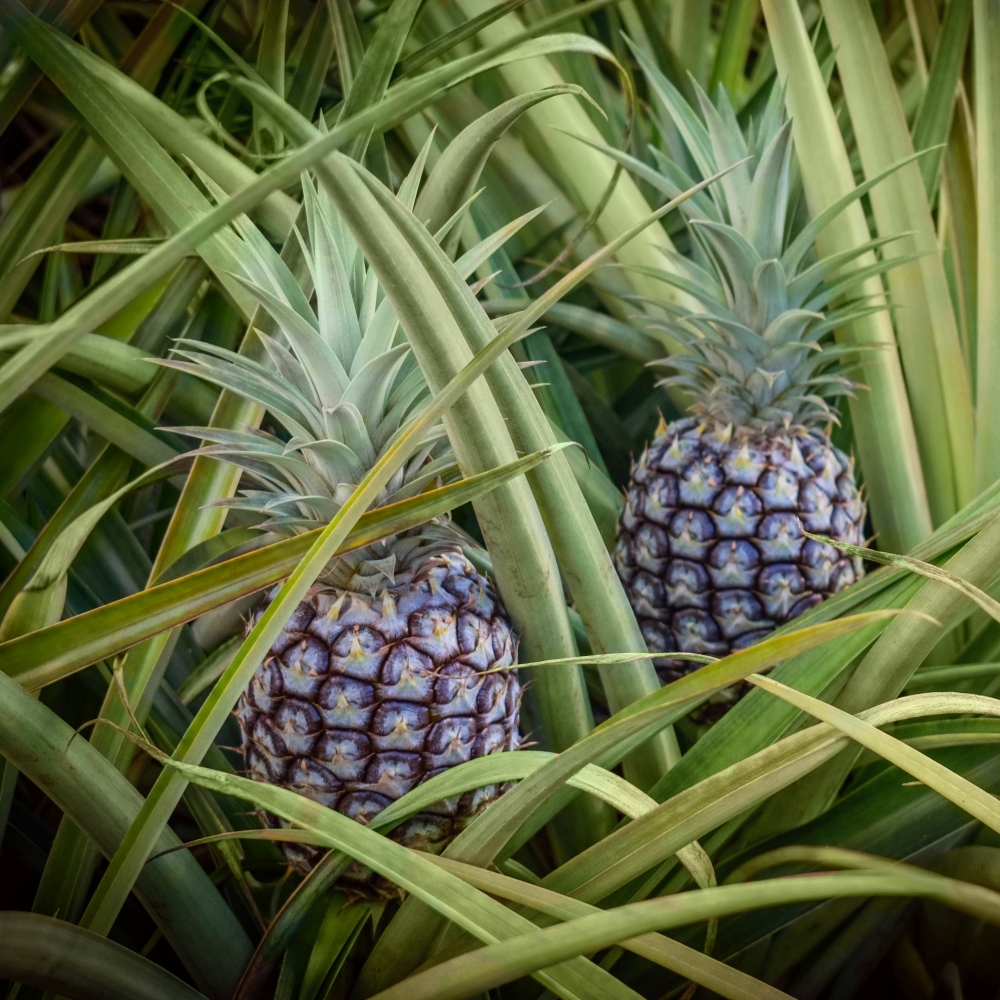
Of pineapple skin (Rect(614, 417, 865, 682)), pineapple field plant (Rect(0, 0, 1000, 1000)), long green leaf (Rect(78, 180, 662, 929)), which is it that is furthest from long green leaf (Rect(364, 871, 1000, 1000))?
pineapple skin (Rect(614, 417, 865, 682))

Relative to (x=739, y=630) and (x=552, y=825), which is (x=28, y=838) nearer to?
(x=552, y=825)

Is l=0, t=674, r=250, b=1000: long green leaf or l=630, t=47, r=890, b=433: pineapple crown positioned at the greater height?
l=630, t=47, r=890, b=433: pineapple crown

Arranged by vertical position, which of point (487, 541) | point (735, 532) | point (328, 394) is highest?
point (328, 394)

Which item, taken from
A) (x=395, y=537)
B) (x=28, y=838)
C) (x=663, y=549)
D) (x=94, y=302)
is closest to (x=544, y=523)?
(x=395, y=537)

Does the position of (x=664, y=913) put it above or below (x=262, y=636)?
below

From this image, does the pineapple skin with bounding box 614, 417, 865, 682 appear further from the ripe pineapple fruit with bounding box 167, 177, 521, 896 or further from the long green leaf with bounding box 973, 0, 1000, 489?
the ripe pineapple fruit with bounding box 167, 177, 521, 896

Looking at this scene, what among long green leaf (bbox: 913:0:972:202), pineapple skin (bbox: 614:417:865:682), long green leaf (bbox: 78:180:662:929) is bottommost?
pineapple skin (bbox: 614:417:865:682)

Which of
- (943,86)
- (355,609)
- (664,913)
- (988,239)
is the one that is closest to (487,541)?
(355,609)

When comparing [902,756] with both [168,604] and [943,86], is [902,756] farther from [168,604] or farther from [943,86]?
[943,86]
